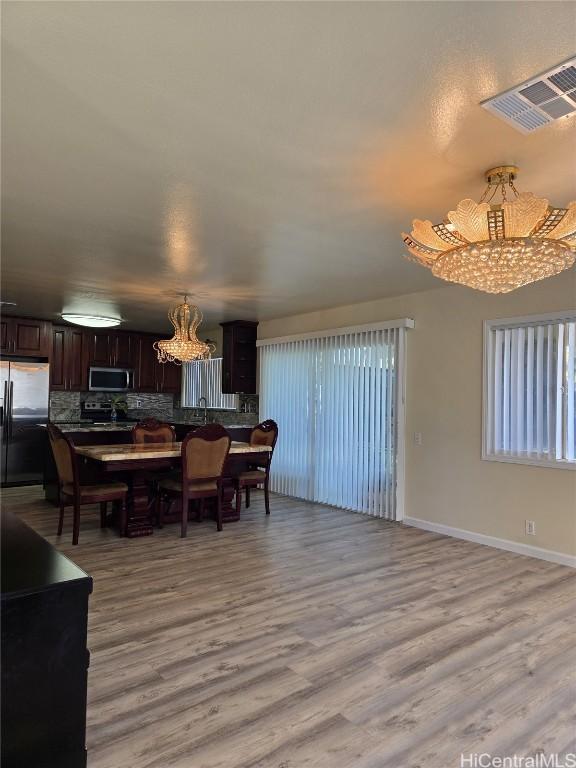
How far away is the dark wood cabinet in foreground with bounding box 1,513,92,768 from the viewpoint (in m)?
1.19

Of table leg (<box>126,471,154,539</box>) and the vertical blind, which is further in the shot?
the vertical blind

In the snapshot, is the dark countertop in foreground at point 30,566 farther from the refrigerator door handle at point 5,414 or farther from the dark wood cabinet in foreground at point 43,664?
the refrigerator door handle at point 5,414

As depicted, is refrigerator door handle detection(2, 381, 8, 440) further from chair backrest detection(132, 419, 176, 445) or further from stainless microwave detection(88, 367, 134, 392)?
chair backrest detection(132, 419, 176, 445)

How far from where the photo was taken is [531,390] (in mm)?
4266

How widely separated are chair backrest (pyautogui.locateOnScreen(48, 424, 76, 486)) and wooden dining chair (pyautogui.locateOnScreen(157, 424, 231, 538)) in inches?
34.1

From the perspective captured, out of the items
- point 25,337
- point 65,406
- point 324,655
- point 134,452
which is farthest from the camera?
point 65,406

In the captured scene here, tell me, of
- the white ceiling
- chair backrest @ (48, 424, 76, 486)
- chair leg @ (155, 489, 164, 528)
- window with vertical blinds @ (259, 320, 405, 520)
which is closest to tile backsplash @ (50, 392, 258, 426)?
window with vertical blinds @ (259, 320, 405, 520)

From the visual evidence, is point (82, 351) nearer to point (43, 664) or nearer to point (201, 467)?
point (201, 467)

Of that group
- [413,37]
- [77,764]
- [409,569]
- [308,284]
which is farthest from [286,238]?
[77,764]

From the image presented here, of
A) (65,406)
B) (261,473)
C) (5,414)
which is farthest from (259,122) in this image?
(65,406)

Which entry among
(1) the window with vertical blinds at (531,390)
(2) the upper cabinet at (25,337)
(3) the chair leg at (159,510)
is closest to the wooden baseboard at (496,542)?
(1) the window with vertical blinds at (531,390)

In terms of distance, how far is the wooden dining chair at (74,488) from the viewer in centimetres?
437

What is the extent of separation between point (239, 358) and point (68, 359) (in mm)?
2821

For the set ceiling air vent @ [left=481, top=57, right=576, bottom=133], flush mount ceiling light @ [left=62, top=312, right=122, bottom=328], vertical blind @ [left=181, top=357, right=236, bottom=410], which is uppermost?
ceiling air vent @ [left=481, top=57, right=576, bottom=133]
